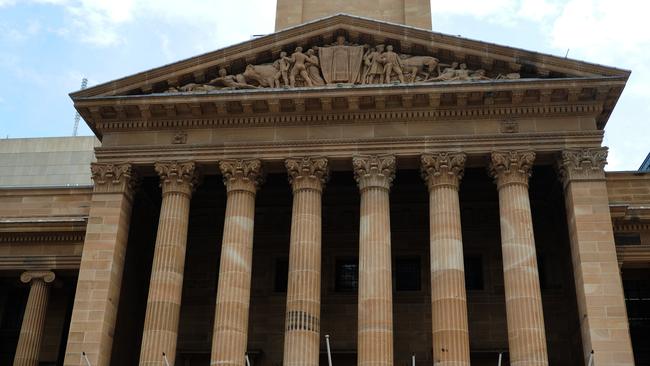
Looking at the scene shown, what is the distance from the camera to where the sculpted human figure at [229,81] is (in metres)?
32.5

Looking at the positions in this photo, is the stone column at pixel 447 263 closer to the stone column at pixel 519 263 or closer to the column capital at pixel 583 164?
the stone column at pixel 519 263

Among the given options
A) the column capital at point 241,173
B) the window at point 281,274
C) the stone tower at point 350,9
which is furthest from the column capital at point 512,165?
the stone tower at point 350,9

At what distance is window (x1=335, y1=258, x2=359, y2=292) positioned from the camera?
36.4 meters

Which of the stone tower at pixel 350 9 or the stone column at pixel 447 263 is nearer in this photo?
the stone column at pixel 447 263

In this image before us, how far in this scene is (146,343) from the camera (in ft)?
94.5

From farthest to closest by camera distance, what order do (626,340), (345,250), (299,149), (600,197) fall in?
(345,250)
(299,149)
(600,197)
(626,340)

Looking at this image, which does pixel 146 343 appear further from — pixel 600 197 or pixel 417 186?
pixel 600 197

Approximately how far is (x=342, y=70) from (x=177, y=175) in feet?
26.1

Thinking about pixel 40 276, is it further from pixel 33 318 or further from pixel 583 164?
pixel 583 164

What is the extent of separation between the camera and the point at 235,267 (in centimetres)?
2986

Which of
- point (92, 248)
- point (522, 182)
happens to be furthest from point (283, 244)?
point (522, 182)

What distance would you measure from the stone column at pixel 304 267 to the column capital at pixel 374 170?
140 centimetres

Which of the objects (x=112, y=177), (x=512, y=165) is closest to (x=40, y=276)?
(x=112, y=177)

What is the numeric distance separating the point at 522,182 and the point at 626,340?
22.6 ft
